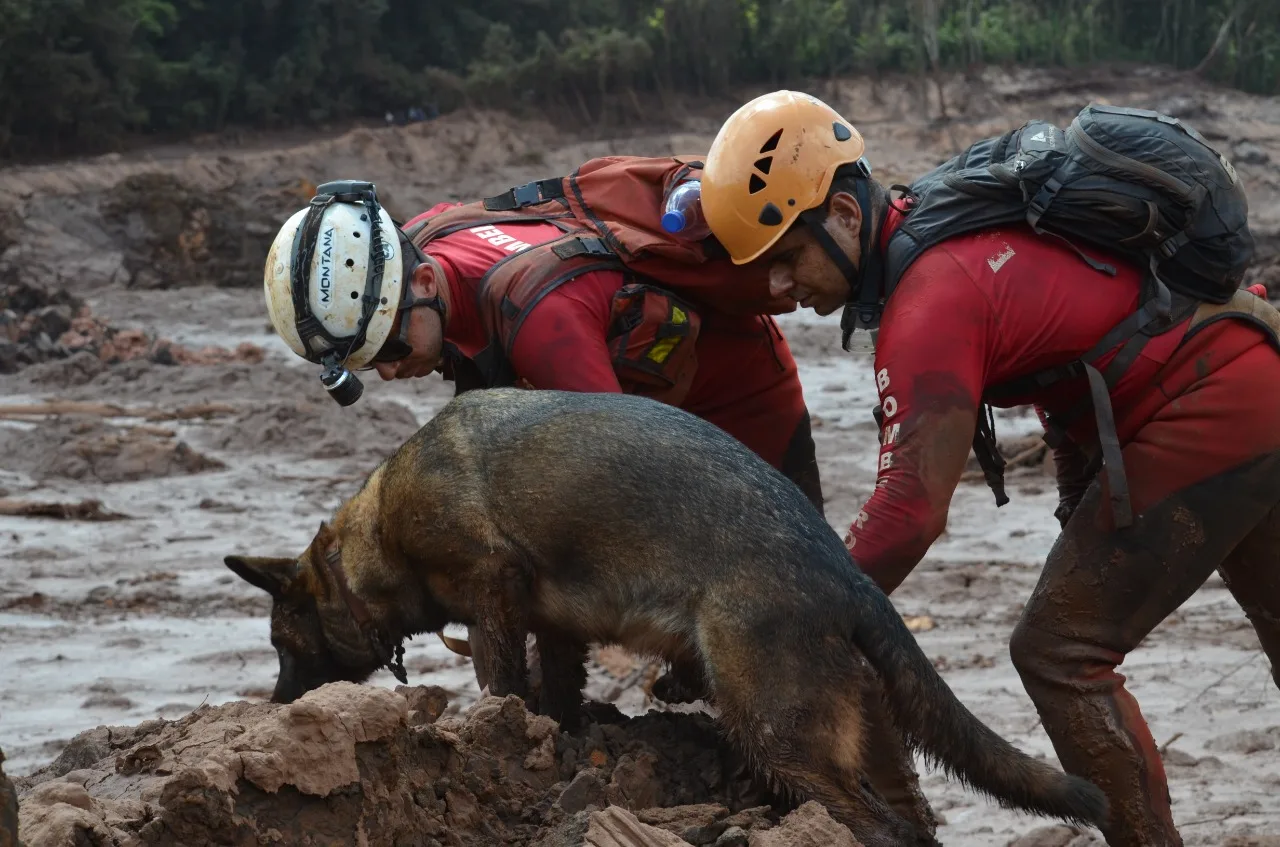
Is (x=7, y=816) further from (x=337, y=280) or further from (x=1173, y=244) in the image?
(x=1173, y=244)

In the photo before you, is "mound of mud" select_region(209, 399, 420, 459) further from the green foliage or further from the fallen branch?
the green foliage

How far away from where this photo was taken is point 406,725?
11.6 ft

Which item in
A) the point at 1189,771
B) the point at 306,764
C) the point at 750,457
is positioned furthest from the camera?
the point at 1189,771

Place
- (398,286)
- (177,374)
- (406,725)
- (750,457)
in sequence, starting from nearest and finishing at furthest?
(406,725) → (750,457) → (398,286) → (177,374)

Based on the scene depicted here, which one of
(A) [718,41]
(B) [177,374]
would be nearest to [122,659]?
(B) [177,374]

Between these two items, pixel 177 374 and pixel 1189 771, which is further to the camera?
pixel 177 374

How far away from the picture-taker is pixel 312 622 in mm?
4945

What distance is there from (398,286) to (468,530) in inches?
34.4

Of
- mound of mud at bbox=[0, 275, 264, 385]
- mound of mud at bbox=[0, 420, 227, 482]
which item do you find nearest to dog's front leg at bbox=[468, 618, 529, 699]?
mound of mud at bbox=[0, 420, 227, 482]

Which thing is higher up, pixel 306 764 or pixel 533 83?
pixel 306 764

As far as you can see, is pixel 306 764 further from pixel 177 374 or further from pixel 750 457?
pixel 177 374

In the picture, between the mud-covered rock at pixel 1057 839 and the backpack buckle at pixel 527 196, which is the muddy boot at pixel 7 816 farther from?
the mud-covered rock at pixel 1057 839

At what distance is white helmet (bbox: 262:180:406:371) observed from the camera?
15.1ft

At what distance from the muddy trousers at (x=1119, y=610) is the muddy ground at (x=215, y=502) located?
1033 mm
